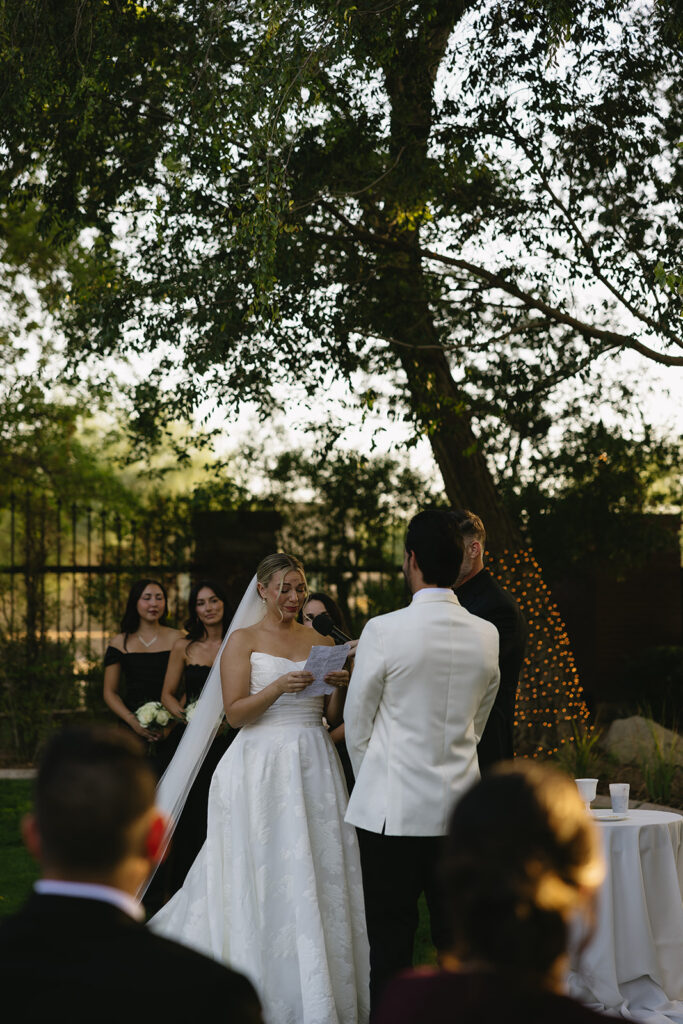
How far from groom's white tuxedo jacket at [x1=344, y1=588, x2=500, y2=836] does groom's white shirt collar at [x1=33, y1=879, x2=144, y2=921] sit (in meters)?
2.33

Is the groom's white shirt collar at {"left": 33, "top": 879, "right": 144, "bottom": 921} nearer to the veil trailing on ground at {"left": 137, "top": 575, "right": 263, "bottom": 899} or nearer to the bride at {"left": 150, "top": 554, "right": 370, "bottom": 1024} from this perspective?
the bride at {"left": 150, "top": 554, "right": 370, "bottom": 1024}

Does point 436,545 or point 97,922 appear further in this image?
point 436,545

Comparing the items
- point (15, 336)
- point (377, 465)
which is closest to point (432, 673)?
point (377, 465)

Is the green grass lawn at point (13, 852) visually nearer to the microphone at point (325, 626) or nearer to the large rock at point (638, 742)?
the microphone at point (325, 626)

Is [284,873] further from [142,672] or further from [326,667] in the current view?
[142,672]

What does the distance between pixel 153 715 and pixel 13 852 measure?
2.44 metres

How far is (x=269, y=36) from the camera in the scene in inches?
262

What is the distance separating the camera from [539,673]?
10570mm

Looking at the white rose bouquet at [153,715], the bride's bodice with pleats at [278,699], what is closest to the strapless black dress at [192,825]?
the white rose bouquet at [153,715]

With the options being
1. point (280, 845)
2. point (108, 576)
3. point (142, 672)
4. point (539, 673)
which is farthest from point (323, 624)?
point (108, 576)

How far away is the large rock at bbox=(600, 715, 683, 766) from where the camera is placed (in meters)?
9.55

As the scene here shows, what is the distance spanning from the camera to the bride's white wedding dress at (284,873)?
189 inches

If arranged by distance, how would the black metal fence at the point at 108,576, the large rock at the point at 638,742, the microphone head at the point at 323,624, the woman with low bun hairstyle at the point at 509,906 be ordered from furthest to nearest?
1. the black metal fence at the point at 108,576
2. the large rock at the point at 638,742
3. the microphone head at the point at 323,624
4. the woman with low bun hairstyle at the point at 509,906

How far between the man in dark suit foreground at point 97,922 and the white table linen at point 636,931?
11.8 ft
